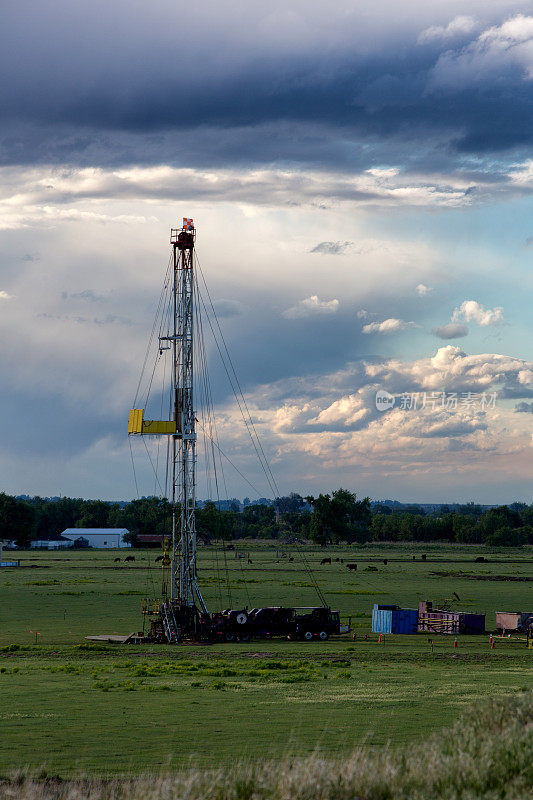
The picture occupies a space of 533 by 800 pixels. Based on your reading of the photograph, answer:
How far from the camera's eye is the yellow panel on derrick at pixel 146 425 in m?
48.8

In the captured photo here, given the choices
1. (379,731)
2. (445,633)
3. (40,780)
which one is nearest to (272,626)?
(445,633)

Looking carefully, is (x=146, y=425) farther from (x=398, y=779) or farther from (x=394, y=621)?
(x=398, y=779)

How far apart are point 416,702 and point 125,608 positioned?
41.2 metres

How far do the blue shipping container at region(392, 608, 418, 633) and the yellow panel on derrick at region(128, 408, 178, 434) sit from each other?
51.1 ft

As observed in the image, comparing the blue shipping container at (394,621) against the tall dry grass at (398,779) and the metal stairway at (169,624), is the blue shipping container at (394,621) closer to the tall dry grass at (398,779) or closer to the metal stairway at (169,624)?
the metal stairway at (169,624)

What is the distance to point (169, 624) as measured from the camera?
46.1m

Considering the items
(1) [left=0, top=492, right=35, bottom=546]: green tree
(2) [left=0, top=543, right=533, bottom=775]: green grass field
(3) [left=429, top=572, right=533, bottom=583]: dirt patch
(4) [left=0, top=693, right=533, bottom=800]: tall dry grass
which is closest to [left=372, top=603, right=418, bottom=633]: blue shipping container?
(2) [left=0, top=543, right=533, bottom=775]: green grass field

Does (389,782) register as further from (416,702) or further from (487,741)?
(416,702)

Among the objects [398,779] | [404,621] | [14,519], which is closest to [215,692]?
[398,779]

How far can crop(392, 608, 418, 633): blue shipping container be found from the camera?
50812 millimetres

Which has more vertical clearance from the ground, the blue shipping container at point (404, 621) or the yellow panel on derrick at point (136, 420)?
the yellow panel on derrick at point (136, 420)

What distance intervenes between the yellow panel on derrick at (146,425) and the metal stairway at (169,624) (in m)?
8.88

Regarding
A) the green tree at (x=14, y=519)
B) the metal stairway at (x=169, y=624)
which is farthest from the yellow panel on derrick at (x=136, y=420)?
the green tree at (x=14, y=519)

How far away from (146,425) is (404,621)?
17475 millimetres
